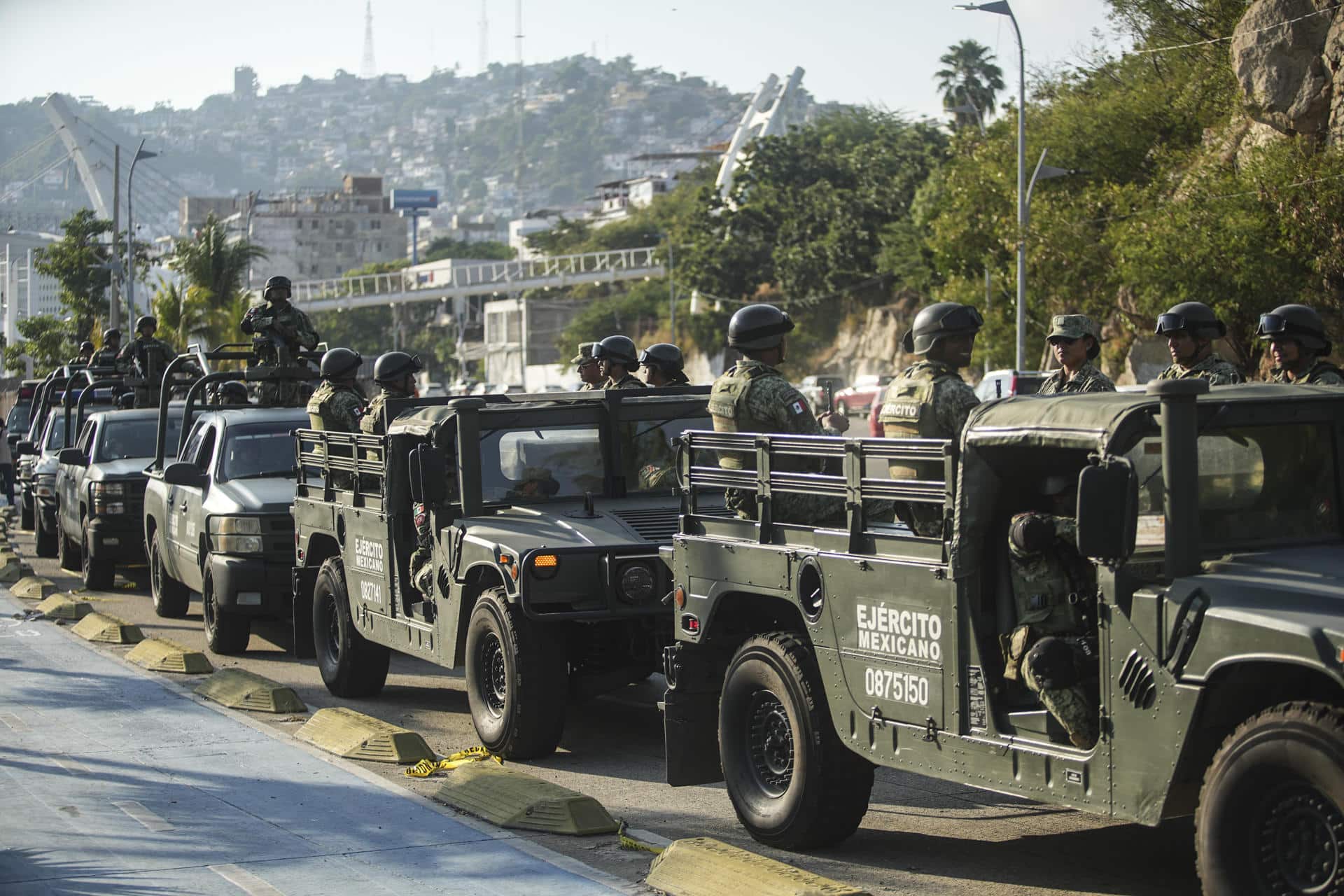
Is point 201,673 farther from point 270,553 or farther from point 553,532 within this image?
point 553,532

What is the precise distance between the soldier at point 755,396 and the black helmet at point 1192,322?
2341mm

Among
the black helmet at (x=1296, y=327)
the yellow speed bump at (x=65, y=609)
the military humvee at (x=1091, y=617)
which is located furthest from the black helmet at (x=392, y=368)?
the black helmet at (x=1296, y=327)

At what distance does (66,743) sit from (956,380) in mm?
5592

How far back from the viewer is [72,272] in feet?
213

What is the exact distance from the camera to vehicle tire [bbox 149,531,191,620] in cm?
1611

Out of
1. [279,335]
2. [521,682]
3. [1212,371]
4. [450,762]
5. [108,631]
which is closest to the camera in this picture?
[521,682]

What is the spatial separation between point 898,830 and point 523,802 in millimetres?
1695

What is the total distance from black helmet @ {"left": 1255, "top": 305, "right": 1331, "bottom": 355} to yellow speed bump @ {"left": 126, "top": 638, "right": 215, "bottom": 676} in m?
7.66

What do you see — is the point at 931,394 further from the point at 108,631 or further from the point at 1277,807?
the point at 108,631

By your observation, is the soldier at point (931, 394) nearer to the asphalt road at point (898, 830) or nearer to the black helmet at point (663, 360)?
the asphalt road at point (898, 830)

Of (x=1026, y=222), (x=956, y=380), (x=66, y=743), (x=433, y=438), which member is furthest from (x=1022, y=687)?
(x=1026, y=222)

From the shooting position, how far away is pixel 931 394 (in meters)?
7.09

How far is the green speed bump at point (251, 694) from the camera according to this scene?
11.0 m

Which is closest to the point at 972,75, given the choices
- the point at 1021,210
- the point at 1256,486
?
the point at 1021,210
